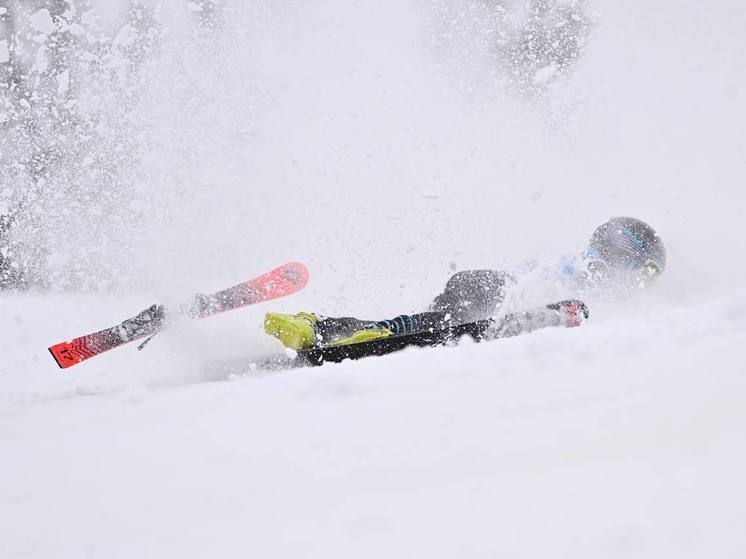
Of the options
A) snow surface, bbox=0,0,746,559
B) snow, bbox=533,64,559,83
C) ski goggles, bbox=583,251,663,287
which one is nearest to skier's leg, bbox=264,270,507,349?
snow surface, bbox=0,0,746,559

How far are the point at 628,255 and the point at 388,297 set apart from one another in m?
5.63

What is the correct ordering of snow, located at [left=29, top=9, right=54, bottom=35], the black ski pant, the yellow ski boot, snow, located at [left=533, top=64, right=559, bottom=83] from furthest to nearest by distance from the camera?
snow, located at [left=29, top=9, right=54, bottom=35]
snow, located at [left=533, top=64, right=559, bottom=83]
the black ski pant
the yellow ski boot

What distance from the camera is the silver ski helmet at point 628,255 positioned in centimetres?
472

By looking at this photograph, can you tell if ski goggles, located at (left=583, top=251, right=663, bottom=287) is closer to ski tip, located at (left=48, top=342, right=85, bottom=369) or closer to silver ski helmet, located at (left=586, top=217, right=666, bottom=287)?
silver ski helmet, located at (left=586, top=217, right=666, bottom=287)

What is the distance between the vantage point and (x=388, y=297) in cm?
1008

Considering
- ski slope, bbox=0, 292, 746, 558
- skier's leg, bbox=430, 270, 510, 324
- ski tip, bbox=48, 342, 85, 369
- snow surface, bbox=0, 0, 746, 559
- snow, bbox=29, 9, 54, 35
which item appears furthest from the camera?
snow, bbox=29, 9, 54, 35

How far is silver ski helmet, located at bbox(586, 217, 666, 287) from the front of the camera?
4723mm

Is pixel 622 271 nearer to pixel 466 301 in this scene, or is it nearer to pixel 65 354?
pixel 466 301

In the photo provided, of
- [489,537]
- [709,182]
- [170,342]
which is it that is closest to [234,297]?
[170,342]

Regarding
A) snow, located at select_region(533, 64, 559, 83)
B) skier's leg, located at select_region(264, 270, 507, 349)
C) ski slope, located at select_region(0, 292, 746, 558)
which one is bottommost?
ski slope, located at select_region(0, 292, 746, 558)

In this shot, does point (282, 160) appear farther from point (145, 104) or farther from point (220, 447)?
point (220, 447)

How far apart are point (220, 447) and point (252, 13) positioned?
514 inches

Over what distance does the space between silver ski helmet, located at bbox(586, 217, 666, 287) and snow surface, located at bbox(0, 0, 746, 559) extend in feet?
0.73

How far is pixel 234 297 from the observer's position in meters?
4.77
